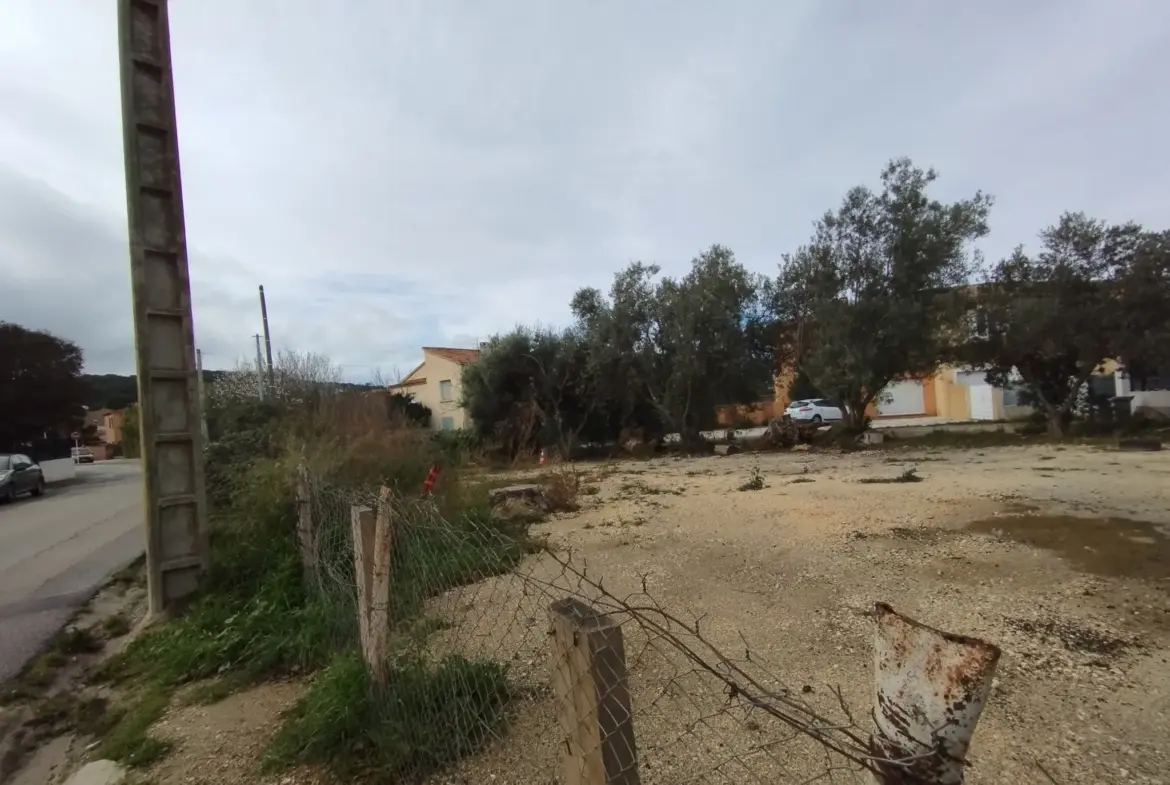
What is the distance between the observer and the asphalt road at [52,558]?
231 inches

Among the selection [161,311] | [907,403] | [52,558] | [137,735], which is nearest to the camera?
[137,735]

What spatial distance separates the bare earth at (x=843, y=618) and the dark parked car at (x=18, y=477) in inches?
713

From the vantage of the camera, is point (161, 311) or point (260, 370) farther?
point (260, 370)

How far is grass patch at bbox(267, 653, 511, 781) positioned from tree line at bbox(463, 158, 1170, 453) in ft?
55.5

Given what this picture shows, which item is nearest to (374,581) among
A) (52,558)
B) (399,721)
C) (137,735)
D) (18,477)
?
(399,721)

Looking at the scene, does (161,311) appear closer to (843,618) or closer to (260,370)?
(843,618)

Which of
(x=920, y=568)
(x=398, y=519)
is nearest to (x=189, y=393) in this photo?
(x=398, y=519)

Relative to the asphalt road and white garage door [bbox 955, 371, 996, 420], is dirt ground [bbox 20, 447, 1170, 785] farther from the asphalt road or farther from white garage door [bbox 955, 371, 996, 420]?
white garage door [bbox 955, 371, 996, 420]

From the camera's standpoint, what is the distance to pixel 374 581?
3.01 m

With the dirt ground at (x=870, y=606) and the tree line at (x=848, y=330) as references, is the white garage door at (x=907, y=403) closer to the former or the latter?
the tree line at (x=848, y=330)

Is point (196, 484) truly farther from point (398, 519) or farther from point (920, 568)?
point (920, 568)

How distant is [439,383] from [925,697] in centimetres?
3805

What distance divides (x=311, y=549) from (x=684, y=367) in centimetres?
1626

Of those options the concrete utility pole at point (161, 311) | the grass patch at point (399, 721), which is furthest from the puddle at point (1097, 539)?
the concrete utility pole at point (161, 311)
